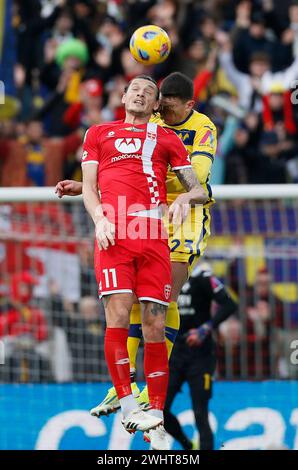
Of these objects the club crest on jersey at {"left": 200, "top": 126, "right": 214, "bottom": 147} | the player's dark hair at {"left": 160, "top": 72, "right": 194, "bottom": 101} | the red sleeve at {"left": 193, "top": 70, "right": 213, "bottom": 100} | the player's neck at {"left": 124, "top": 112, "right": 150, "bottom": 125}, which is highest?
the red sleeve at {"left": 193, "top": 70, "right": 213, "bottom": 100}

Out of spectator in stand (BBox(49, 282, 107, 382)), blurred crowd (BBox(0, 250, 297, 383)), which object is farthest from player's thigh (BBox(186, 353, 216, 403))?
spectator in stand (BBox(49, 282, 107, 382))

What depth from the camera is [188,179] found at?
846cm

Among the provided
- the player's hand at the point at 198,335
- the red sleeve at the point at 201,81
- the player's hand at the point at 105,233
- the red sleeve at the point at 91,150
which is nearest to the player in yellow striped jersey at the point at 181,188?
the red sleeve at the point at 91,150

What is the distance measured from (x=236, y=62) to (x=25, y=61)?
126 inches

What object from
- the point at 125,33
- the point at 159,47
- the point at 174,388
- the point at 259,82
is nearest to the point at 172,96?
the point at 159,47

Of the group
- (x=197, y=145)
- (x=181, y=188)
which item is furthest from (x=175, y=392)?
(x=197, y=145)

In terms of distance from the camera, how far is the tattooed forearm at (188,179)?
27.7ft

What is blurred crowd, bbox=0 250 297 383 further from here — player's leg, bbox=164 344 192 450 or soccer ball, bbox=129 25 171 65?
soccer ball, bbox=129 25 171 65

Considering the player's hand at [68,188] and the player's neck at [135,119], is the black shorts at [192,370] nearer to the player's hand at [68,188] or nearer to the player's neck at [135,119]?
the player's hand at [68,188]

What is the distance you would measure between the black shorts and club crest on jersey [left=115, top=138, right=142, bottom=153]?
12.0ft

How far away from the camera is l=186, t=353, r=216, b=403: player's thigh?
1141 cm

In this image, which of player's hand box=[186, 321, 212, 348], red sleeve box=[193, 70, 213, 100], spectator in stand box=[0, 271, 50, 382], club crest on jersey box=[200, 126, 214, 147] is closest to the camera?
club crest on jersey box=[200, 126, 214, 147]

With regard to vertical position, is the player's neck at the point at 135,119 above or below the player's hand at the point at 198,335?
above

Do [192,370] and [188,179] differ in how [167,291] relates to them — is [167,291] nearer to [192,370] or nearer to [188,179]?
[188,179]
